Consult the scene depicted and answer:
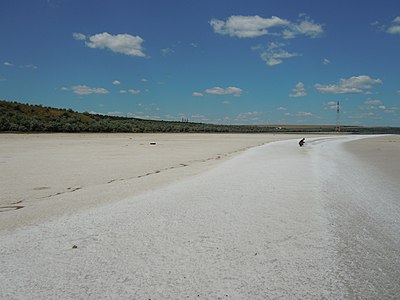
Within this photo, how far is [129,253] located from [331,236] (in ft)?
10.2

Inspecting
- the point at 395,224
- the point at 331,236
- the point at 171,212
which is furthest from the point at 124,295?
the point at 395,224

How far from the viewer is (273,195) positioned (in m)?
7.69

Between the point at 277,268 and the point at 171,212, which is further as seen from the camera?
the point at 171,212

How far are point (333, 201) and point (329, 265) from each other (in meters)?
3.65

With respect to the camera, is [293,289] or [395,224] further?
[395,224]

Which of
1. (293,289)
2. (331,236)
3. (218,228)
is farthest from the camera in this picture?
(218,228)

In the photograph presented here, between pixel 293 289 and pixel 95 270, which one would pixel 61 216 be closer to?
pixel 95 270

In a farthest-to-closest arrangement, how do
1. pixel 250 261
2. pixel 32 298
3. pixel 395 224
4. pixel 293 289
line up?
1. pixel 395 224
2. pixel 250 261
3. pixel 293 289
4. pixel 32 298

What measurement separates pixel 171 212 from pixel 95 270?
2537 mm

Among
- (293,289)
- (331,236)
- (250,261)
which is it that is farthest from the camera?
(331,236)

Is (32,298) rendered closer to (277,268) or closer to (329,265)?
(277,268)

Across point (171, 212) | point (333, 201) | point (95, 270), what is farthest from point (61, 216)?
point (333, 201)

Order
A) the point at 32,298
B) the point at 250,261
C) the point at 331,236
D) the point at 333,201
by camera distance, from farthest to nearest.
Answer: the point at 333,201, the point at 331,236, the point at 250,261, the point at 32,298

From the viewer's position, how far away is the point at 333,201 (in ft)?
23.8
